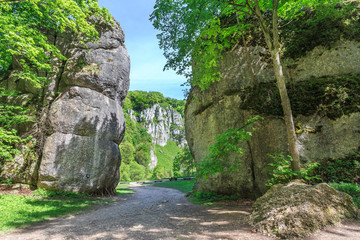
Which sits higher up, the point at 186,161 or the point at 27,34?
the point at 27,34

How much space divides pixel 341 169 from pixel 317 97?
3034 mm

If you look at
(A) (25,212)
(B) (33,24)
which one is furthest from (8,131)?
(B) (33,24)

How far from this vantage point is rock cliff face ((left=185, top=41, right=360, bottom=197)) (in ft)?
23.2

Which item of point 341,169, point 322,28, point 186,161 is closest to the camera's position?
point 341,169

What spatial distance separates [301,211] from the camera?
13.6 feet

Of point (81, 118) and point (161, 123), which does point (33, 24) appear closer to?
point (81, 118)

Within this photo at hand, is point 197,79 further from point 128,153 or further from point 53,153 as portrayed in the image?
point 128,153

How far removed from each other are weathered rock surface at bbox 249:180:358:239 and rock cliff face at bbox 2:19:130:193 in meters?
11.5

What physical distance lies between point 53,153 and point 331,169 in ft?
49.2

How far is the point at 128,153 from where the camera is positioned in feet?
208

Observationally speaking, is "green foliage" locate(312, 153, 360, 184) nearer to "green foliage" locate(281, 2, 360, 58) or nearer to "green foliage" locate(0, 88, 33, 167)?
"green foliage" locate(281, 2, 360, 58)

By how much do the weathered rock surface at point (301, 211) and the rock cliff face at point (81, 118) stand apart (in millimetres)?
11492

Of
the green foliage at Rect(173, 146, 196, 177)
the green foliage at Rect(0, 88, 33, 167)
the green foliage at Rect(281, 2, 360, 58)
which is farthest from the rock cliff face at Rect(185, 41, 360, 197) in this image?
the green foliage at Rect(173, 146, 196, 177)

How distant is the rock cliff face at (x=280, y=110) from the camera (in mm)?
7070
